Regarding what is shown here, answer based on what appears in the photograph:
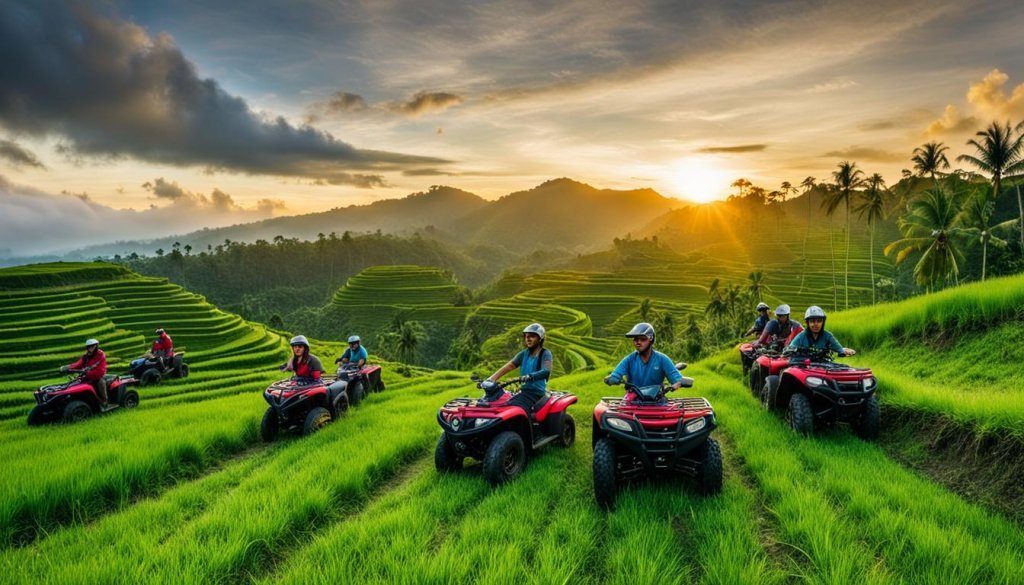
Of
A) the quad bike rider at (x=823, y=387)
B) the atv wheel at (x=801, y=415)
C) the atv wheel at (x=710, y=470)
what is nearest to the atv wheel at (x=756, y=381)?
the quad bike rider at (x=823, y=387)

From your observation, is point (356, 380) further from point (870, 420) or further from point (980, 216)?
point (980, 216)

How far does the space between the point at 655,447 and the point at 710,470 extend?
78cm

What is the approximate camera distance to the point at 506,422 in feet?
22.2

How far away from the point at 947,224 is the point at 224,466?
37753mm

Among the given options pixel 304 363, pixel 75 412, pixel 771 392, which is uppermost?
pixel 304 363

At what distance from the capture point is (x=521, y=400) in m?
7.26

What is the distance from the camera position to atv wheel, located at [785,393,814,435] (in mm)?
7586

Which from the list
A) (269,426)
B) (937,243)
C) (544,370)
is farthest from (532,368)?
(937,243)

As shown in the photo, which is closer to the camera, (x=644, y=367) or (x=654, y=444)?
(x=654, y=444)

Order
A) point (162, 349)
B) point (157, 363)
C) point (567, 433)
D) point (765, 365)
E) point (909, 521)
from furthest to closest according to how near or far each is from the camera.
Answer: point (162, 349)
point (157, 363)
point (765, 365)
point (567, 433)
point (909, 521)

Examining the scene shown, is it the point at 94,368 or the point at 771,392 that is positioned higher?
the point at 94,368

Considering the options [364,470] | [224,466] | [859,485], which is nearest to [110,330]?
[224,466]

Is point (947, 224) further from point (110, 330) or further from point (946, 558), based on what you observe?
point (110, 330)

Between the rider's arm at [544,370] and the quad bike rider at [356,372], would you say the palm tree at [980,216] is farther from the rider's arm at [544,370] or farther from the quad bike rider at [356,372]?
the quad bike rider at [356,372]
